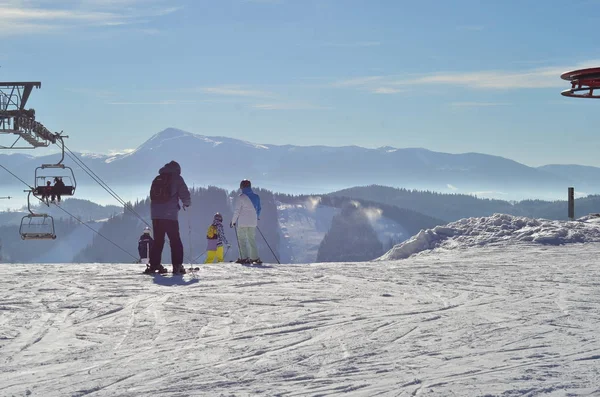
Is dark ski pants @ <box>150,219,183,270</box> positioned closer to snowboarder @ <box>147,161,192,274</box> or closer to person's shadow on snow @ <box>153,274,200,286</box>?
snowboarder @ <box>147,161,192,274</box>

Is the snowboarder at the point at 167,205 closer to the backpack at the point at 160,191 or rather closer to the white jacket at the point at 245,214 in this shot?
the backpack at the point at 160,191

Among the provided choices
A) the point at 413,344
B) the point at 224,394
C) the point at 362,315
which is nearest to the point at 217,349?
the point at 224,394

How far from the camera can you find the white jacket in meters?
15.9

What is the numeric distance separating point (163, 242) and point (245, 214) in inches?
137

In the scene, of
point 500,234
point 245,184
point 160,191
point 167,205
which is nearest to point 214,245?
point 245,184

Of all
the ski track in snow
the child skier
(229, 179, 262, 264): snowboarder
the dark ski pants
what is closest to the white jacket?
(229, 179, 262, 264): snowboarder

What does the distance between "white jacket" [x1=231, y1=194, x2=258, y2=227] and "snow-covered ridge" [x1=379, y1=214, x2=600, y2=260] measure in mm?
5889

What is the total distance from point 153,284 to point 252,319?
11.5 ft

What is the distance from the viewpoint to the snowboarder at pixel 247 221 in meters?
15.9

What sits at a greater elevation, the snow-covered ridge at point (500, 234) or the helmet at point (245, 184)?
the helmet at point (245, 184)

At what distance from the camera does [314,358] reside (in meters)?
6.28

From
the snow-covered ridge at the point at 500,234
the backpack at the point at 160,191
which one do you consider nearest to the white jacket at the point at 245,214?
the backpack at the point at 160,191

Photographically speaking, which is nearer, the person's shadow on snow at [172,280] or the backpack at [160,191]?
the person's shadow on snow at [172,280]

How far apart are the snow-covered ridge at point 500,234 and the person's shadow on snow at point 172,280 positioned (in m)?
9.41
